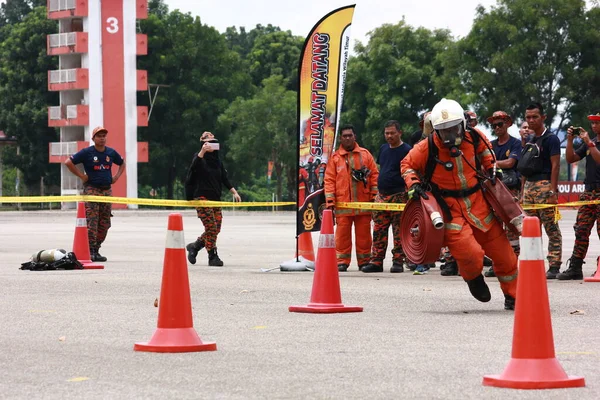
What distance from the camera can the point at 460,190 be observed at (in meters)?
11.4

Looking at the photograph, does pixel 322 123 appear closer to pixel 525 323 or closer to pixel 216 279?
pixel 216 279

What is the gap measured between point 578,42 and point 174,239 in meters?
59.7

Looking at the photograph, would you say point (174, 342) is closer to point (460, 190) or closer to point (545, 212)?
point (460, 190)

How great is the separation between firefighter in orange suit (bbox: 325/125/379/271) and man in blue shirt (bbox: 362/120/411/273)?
0.47 ft

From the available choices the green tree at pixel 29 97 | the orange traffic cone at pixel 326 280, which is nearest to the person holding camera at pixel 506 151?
the orange traffic cone at pixel 326 280

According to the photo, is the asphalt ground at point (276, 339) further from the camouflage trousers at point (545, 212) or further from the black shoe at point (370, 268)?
the black shoe at point (370, 268)

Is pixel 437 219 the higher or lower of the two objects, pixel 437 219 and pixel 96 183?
the lower

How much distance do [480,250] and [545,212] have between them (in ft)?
12.7

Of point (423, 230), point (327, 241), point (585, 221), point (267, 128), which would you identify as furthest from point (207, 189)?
point (267, 128)

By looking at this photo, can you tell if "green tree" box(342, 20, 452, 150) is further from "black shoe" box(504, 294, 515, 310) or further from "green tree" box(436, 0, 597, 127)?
"black shoe" box(504, 294, 515, 310)

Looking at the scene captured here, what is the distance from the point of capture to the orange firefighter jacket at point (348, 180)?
16750mm

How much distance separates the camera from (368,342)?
9000 mm

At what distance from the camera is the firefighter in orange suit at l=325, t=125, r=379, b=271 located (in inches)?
659

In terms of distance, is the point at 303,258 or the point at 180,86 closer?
the point at 303,258
